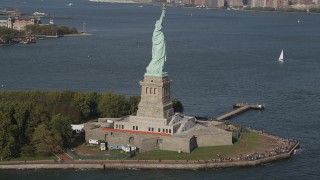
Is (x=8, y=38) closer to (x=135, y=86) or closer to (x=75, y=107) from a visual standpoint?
(x=135, y=86)

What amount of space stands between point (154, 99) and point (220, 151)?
604 cm

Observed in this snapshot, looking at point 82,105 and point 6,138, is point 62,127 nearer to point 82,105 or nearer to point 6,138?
point 6,138

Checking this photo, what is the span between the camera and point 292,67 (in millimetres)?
94438

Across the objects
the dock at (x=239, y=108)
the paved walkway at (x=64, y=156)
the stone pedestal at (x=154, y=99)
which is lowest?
the dock at (x=239, y=108)

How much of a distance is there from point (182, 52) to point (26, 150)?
220ft

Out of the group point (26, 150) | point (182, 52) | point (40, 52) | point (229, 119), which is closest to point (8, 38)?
point (40, 52)

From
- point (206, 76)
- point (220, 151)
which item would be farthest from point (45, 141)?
point (206, 76)

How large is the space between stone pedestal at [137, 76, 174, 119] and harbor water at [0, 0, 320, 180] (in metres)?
6.46

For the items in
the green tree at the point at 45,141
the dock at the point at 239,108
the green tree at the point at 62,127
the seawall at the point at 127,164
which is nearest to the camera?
the seawall at the point at 127,164

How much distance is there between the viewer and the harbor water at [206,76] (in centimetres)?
4341

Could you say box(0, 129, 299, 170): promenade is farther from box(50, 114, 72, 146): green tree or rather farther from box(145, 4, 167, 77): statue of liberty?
box(145, 4, 167, 77): statue of liberty

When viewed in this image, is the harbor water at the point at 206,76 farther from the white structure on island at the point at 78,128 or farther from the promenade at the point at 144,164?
the white structure on island at the point at 78,128

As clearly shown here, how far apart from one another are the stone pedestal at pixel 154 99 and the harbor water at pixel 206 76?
6.46m

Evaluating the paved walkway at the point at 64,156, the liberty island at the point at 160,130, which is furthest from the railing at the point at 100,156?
the liberty island at the point at 160,130
